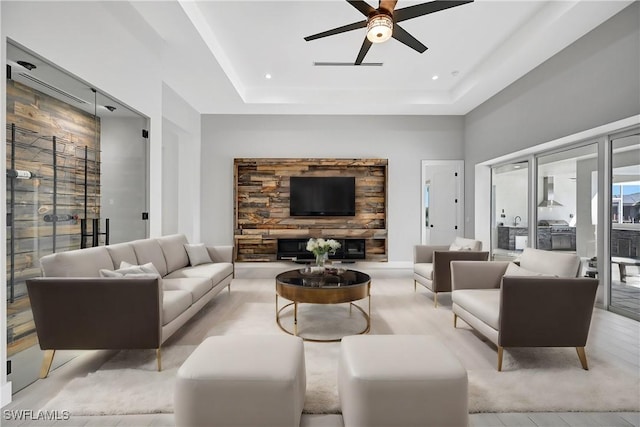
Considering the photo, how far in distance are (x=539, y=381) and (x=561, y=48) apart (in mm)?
3879

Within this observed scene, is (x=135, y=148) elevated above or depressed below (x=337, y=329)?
above

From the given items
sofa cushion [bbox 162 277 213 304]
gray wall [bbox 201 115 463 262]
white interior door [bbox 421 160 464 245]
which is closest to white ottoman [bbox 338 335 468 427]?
sofa cushion [bbox 162 277 213 304]

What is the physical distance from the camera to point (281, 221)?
20.7 feet

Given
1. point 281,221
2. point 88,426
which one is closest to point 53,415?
point 88,426

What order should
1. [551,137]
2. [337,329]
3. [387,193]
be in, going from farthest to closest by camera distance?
[387,193] < [551,137] < [337,329]

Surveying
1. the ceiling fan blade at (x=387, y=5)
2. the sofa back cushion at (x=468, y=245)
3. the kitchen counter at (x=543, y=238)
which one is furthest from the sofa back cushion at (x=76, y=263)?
the kitchen counter at (x=543, y=238)

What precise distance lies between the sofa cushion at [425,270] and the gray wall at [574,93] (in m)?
2.31

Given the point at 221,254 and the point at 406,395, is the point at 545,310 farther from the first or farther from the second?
the point at 221,254

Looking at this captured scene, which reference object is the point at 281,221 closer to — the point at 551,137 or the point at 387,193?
the point at 387,193

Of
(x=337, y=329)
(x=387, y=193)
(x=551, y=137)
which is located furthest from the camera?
(x=387, y=193)

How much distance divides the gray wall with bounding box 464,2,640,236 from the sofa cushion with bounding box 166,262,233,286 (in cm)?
461

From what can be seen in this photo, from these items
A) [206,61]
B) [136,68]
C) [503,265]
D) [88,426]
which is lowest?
[88,426]

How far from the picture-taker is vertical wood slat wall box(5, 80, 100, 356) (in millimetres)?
2184

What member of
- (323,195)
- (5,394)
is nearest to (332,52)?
(323,195)
